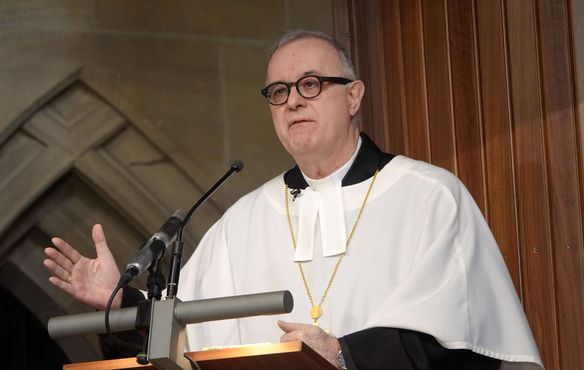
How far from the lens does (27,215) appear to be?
628 centimetres

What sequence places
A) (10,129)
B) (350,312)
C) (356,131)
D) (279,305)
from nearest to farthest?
(279,305) < (350,312) < (356,131) < (10,129)

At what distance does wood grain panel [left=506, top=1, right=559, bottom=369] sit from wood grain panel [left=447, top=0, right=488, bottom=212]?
273 mm

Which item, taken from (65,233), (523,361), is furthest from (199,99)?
(523,361)

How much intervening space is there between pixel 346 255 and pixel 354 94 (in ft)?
2.15

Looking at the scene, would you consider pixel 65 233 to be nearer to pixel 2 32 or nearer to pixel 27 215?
pixel 27 215

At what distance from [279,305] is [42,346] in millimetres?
4653

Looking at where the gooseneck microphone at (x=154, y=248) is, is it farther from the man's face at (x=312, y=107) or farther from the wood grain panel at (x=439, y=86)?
the wood grain panel at (x=439, y=86)

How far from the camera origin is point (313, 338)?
349 cm

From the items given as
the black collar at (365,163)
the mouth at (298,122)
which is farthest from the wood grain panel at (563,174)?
the mouth at (298,122)

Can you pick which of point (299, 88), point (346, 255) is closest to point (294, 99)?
point (299, 88)

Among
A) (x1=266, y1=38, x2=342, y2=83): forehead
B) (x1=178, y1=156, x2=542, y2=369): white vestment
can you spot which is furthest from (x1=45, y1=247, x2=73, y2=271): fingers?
(x1=266, y1=38, x2=342, y2=83): forehead

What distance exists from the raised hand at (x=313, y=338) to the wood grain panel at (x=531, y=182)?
145 cm

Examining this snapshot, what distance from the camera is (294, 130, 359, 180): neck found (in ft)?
14.9

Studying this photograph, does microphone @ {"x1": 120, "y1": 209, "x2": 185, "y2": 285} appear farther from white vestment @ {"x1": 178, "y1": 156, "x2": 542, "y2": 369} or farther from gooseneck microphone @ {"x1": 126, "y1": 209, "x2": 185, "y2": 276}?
white vestment @ {"x1": 178, "y1": 156, "x2": 542, "y2": 369}
